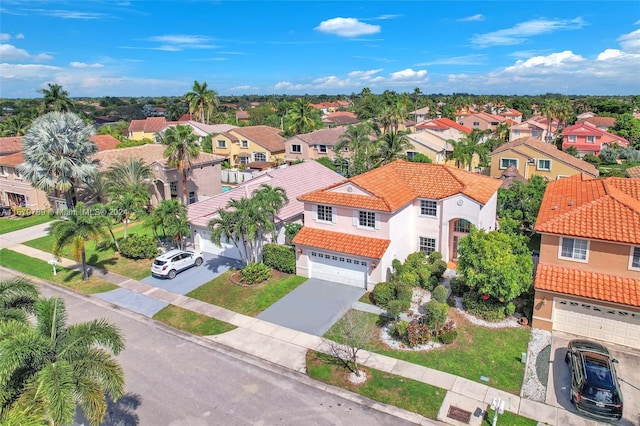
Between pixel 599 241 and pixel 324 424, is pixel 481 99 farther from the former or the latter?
pixel 324 424

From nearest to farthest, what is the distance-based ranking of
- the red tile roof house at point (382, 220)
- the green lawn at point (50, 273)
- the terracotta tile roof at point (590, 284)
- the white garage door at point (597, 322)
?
the terracotta tile roof at point (590, 284)
the white garage door at point (597, 322)
the red tile roof house at point (382, 220)
the green lawn at point (50, 273)

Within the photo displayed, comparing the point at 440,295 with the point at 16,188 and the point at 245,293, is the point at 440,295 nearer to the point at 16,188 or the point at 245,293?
the point at 245,293

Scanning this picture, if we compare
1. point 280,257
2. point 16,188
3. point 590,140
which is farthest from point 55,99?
point 590,140

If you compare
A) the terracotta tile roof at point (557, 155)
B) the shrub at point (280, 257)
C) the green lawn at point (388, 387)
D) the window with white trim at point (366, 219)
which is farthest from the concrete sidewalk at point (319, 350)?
the terracotta tile roof at point (557, 155)

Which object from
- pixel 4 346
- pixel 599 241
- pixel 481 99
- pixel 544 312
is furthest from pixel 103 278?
pixel 481 99

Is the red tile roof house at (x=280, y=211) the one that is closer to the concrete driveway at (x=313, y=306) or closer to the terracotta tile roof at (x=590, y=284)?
the concrete driveway at (x=313, y=306)

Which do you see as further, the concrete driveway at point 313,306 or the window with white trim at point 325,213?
the window with white trim at point 325,213
